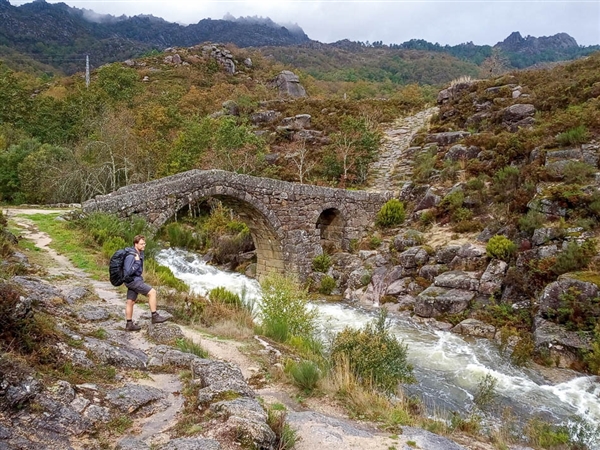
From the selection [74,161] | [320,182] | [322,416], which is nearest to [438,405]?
[322,416]

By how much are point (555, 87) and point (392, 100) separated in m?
19.4

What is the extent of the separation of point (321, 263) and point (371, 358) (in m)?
12.6

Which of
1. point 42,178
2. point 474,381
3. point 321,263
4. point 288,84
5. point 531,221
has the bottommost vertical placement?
point 474,381

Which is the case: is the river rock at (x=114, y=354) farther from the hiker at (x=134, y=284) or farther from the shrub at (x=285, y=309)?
the shrub at (x=285, y=309)

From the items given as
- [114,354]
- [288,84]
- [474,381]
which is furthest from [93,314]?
[288,84]

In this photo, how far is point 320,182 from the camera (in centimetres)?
2531

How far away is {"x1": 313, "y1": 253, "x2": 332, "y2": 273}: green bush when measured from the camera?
61.1ft

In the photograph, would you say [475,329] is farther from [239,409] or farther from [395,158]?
[395,158]

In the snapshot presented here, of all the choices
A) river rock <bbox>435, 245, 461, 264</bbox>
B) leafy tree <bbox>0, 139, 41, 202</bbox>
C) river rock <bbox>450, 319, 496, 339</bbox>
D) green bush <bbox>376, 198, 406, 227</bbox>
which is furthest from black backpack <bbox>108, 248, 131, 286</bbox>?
leafy tree <bbox>0, 139, 41, 202</bbox>

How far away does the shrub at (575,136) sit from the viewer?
1566 centimetres

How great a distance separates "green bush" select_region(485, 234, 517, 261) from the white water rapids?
2977mm

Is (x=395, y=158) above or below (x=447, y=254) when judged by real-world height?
above

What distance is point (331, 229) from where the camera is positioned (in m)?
20.2

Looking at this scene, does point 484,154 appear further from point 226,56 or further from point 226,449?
point 226,56
